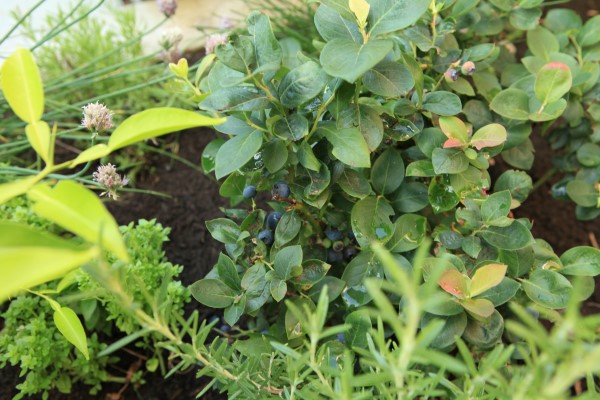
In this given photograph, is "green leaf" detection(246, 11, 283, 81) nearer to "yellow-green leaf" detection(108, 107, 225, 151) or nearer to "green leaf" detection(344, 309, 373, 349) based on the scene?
"yellow-green leaf" detection(108, 107, 225, 151)

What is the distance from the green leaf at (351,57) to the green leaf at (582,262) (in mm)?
420

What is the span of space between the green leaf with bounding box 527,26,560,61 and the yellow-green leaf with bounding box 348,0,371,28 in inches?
20.3

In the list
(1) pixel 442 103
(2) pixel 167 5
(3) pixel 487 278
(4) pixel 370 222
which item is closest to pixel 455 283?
(3) pixel 487 278

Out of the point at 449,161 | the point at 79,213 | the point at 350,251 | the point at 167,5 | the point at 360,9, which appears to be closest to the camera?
the point at 79,213

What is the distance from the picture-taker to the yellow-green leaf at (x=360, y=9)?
0.65 meters

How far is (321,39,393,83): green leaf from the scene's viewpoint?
23.3 inches

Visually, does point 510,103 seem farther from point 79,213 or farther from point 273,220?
point 79,213

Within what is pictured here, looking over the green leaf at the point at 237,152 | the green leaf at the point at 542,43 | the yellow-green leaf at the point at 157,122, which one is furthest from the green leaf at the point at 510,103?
the yellow-green leaf at the point at 157,122

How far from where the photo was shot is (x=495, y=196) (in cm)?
72

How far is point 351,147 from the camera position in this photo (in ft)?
2.19

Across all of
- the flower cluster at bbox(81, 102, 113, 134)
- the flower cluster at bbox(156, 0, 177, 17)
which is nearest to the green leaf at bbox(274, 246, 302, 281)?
the flower cluster at bbox(81, 102, 113, 134)

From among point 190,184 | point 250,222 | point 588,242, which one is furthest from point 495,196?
point 190,184

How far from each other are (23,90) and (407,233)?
19.9 inches

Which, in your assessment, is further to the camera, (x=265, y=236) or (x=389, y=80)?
(x=265, y=236)
